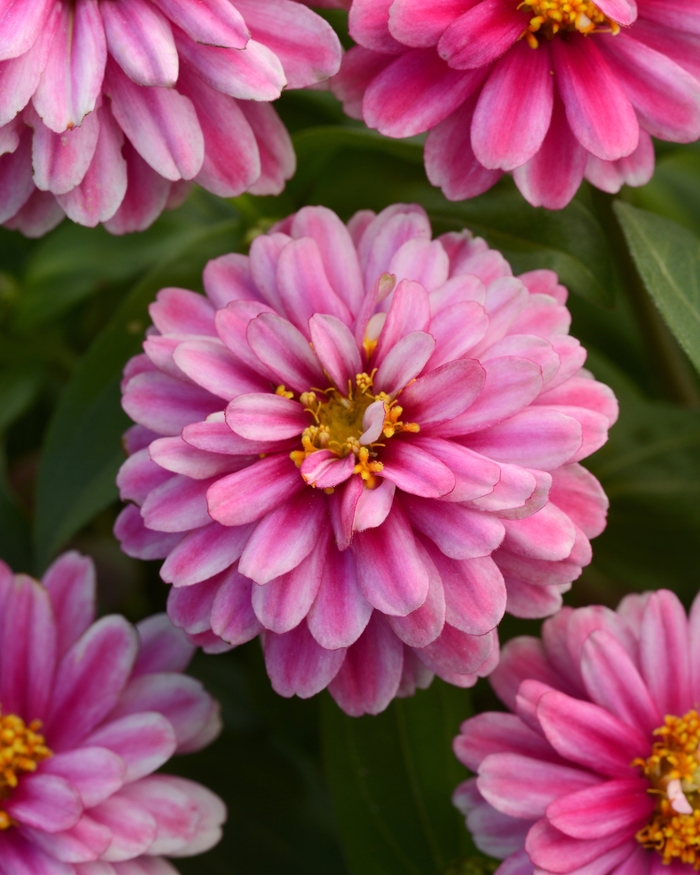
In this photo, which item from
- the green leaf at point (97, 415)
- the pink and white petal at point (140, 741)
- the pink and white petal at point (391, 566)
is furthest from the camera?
the green leaf at point (97, 415)

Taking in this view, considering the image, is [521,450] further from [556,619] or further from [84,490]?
[84,490]

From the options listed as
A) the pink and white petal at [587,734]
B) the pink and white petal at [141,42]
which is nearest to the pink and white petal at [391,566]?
the pink and white petal at [587,734]

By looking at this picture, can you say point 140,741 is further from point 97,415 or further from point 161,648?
point 97,415

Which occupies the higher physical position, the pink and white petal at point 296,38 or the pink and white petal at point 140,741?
the pink and white petal at point 296,38

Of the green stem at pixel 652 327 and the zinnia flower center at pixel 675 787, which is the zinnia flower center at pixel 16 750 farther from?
the green stem at pixel 652 327

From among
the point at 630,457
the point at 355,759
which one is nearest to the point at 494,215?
the point at 630,457

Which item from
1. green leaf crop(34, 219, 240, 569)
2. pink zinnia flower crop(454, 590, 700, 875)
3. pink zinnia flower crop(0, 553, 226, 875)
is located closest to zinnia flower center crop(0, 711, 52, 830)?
pink zinnia flower crop(0, 553, 226, 875)
